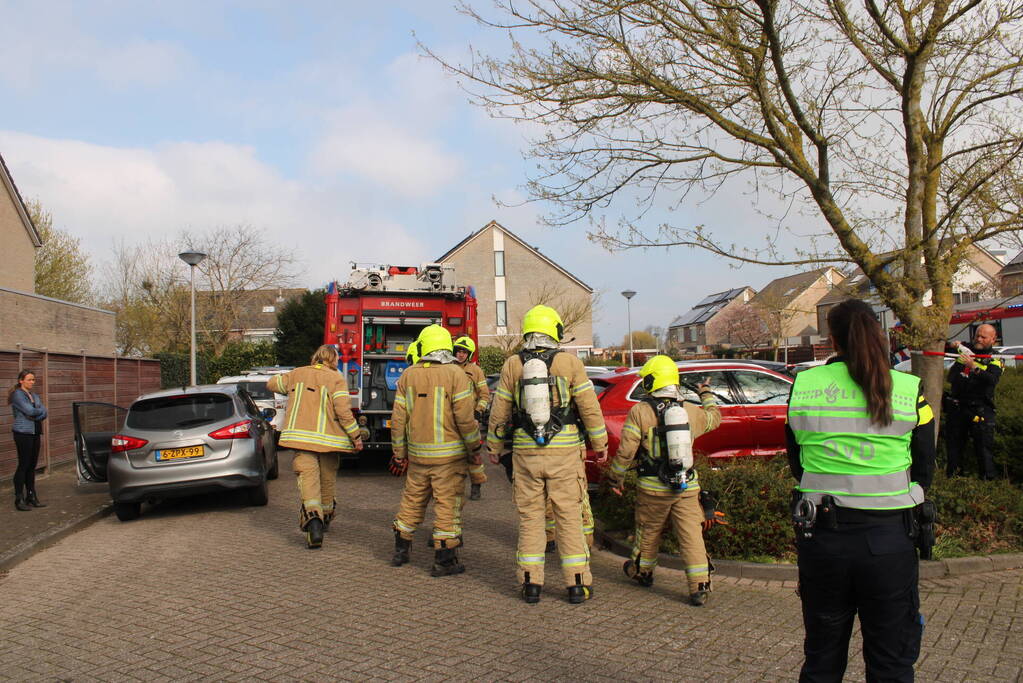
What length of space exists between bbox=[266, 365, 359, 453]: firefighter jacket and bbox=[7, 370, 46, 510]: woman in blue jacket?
4.00 metres

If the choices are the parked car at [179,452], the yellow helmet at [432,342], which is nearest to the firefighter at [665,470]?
the yellow helmet at [432,342]

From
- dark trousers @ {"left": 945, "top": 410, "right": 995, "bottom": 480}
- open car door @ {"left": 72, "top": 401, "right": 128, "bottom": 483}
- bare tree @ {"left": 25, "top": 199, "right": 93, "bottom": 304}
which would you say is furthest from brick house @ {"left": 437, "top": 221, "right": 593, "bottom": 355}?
dark trousers @ {"left": 945, "top": 410, "right": 995, "bottom": 480}

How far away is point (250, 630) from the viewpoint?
516cm

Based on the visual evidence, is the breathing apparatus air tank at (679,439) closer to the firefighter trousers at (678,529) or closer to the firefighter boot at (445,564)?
the firefighter trousers at (678,529)

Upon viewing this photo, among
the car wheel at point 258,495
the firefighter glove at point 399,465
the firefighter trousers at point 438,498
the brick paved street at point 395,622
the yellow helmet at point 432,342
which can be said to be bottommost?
the brick paved street at point 395,622

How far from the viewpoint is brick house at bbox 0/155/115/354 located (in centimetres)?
1786

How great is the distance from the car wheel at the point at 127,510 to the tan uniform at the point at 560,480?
19.3 feet

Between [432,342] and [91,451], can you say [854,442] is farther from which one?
[91,451]

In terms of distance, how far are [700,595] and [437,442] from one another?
232 centimetres

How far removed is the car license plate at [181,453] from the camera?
922 centimetres

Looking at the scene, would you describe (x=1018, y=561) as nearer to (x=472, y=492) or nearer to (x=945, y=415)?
(x=945, y=415)

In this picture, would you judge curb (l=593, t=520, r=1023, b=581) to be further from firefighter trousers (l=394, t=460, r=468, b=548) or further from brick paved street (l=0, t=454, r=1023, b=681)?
firefighter trousers (l=394, t=460, r=468, b=548)

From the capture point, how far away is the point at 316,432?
7.69 m

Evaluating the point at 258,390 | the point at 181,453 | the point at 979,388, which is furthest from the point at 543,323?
the point at 258,390
